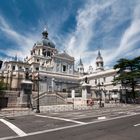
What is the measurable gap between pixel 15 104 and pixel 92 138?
22.7 metres

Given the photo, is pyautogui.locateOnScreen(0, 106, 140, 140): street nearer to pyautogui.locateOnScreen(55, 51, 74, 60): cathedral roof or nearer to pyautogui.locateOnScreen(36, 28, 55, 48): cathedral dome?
pyautogui.locateOnScreen(55, 51, 74, 60): cathedral roof

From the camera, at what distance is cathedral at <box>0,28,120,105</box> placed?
178ft

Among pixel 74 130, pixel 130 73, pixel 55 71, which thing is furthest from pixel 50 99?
pixel 55 71

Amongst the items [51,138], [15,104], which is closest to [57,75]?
[15,104]

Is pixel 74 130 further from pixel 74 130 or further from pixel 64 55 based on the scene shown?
pixel 64 55

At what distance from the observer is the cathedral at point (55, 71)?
178 ft

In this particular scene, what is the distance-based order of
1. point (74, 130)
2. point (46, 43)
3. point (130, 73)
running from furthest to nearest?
point (46, 43) < point (130, 73) < point (74, 130)

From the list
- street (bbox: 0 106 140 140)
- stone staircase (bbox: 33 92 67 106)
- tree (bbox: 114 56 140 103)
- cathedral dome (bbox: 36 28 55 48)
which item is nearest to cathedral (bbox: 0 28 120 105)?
cathedral dome (bbox: 36 28 55 48)

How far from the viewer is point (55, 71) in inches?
2785

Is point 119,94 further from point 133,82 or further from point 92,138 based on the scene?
point 92,138

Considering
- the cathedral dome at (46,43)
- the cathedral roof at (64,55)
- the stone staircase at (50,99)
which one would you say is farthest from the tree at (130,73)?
the cathedral dome at (46,43)

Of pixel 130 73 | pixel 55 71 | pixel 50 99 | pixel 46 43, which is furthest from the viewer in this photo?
pixel 46 43

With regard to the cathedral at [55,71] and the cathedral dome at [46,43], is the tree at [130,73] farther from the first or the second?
the cathedral dome at [46,43]

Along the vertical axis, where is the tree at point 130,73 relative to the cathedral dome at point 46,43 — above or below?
below
